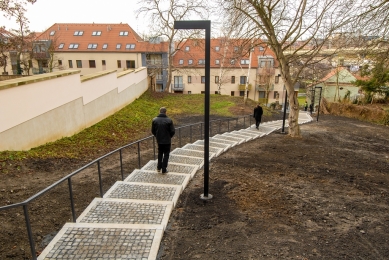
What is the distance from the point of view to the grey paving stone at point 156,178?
612 cm

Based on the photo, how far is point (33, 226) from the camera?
4.28 meters

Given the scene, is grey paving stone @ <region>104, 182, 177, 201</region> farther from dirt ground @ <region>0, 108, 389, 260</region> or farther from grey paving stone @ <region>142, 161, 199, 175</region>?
grey paving stone @ <region>142, 161, 199, 175</region>

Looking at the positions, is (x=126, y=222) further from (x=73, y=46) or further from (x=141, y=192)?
(x=73, y=46)

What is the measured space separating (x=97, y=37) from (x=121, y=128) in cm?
3236

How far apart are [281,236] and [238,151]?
18.2ft

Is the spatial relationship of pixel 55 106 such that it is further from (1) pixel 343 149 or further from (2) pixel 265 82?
(2) pixel 265 82

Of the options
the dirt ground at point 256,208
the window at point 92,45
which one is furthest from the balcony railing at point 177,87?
the dirt ground at point 256,208

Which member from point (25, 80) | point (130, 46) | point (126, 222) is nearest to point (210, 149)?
point (126, 222)

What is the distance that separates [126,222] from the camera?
4.28 metres

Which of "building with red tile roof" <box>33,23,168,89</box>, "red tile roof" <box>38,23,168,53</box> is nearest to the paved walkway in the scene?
"building with red tile roof" <box>33,23,168,89</box>

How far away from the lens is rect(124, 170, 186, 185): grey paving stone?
20.1 ft

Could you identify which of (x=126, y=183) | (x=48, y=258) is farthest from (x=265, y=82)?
(x=48, y=258)

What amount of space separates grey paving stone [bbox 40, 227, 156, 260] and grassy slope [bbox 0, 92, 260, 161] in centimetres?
443

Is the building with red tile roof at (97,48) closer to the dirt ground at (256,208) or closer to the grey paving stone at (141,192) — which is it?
the dirt ground at (256,208)
